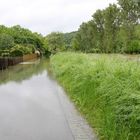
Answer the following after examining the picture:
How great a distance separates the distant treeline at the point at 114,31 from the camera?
45.3 m

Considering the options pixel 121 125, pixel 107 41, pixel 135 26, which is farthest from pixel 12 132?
pixel 107 41

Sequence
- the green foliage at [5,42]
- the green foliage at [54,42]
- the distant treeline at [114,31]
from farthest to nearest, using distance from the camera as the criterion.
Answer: the green foliage at [54,42] < the green foliage at [5,42] < the distant treeline at [114,31]

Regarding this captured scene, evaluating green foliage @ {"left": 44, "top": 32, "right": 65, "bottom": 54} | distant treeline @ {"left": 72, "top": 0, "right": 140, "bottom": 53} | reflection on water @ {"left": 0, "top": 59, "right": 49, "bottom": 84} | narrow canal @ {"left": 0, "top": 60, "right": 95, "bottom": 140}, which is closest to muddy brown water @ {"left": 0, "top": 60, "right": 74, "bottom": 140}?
narrow canal @ {"left": 0, "top": 60, "right": 95, "bottom": 140}

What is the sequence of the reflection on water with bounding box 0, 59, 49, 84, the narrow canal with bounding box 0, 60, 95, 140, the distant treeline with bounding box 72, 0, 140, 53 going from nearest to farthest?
the narrow canal with bounding box 0, 60, 95, 140, the reflection on water with bounding box 0, 59, 49, 84, the distant treeline with bounding box 72, 0, 140, 53

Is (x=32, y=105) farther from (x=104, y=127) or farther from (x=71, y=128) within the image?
(x=104, y=127)

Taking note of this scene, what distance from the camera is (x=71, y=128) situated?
823 centimetres

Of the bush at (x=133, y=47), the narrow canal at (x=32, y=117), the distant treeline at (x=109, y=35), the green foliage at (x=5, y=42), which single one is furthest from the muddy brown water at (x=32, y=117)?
the green foliage at (x=5, y=42)

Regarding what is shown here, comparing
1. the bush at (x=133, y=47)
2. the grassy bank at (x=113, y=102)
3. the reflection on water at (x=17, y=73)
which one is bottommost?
the reflection on water at (x=17, y=73)

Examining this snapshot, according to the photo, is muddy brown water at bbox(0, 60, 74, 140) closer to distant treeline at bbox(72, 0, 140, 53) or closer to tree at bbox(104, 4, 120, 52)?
distant treeline at bbox(72, 0, 140, 53)

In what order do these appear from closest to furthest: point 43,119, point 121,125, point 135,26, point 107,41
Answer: point 121,125
point 43,119
point 135,26
point 107,41

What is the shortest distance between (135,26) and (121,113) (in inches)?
1530

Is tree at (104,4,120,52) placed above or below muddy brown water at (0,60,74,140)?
above

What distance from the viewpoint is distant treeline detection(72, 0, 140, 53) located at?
4534 cm

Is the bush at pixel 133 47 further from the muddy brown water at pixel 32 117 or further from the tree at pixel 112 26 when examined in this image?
the muddy brown water at pixel 32 117
